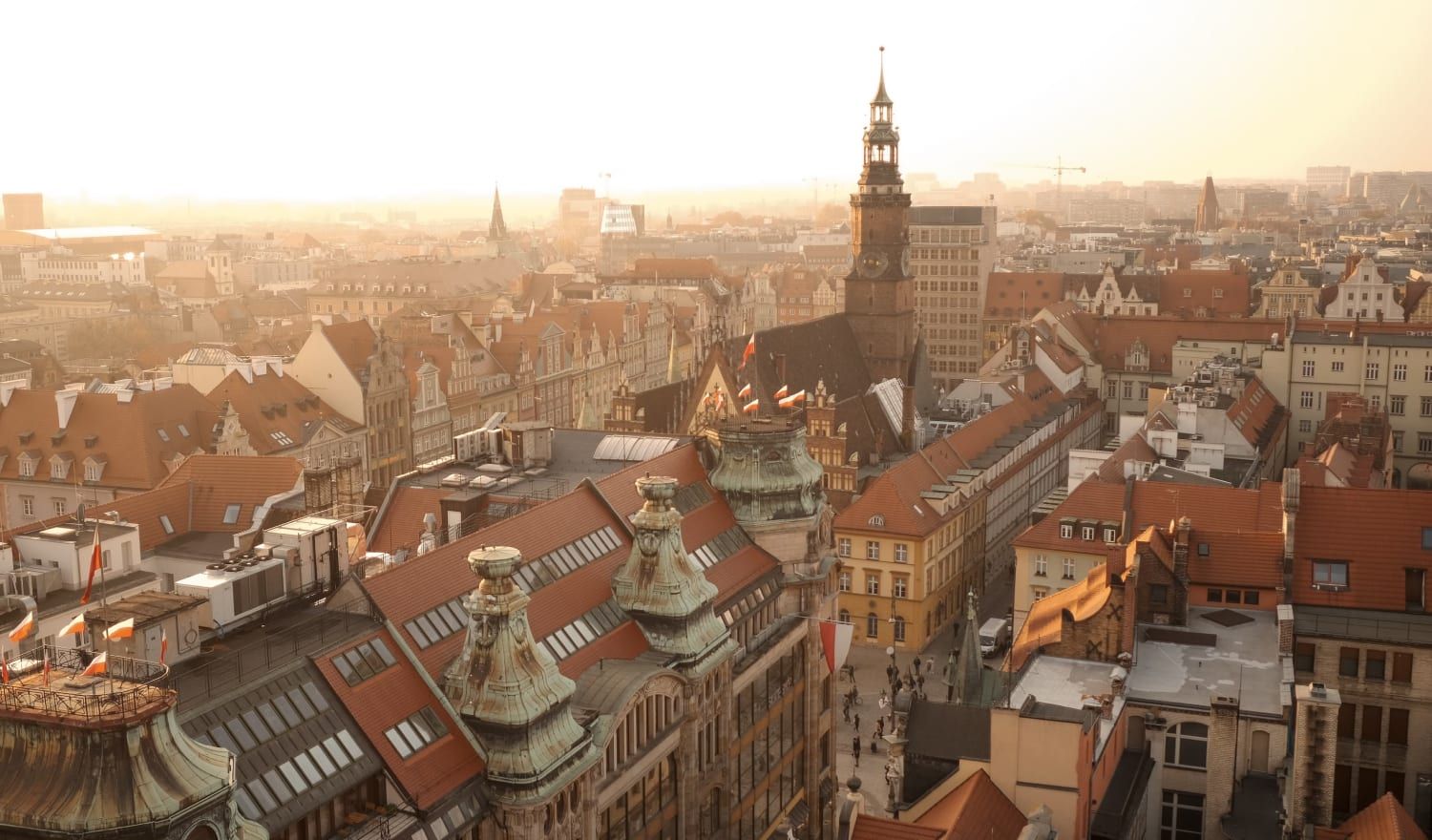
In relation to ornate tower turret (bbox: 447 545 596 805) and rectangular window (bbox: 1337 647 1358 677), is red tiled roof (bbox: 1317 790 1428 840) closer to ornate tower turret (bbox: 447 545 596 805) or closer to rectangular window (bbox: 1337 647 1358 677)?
rectangular window (bbox: 1337 647 1358 677)

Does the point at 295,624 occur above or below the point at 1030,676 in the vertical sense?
above

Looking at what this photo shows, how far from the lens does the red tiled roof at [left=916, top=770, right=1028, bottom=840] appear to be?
41.4 m

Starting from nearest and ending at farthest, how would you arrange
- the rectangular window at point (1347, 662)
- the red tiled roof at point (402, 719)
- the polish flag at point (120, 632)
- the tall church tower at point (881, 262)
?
the polish flag at point (120, 632)
the red tiled roof at point (402, 719)
the rectangular window at point (1347, 662)
the tall church tower at point (881, 262)

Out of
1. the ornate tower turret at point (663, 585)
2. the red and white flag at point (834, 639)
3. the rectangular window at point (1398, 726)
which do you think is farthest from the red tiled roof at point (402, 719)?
the rectangular window at point (1398, 726)

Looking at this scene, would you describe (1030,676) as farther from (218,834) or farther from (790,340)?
(790,340)

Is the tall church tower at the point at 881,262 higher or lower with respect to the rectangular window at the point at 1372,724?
higher

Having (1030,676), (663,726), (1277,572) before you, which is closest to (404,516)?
(663,726)

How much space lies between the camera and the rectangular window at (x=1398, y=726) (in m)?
56.6

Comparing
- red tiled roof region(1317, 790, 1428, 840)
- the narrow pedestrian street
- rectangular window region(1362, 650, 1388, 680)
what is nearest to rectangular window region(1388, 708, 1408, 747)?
rectangular window region(1362, 650, 1388, 680)

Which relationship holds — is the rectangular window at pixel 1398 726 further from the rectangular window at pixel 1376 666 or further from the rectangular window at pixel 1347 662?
the rectangular window at pixel 1347 662

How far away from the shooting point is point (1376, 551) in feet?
204

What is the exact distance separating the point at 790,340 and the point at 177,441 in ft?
158

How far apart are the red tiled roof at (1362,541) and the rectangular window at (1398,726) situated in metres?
5.38

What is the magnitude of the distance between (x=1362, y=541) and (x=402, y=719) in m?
43.7
